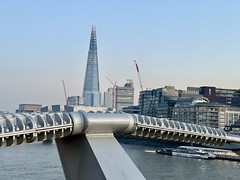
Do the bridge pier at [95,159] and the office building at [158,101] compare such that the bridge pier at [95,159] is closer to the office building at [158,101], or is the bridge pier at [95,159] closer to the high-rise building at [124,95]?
the office building at [158,101]

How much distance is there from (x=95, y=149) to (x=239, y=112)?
43612mm

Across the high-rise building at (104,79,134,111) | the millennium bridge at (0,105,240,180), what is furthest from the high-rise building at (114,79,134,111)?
the millennium bridge at (0,105,240,180)

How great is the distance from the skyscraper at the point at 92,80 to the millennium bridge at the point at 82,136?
77760 millimetres

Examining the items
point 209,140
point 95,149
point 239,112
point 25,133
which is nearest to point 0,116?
point 25,133

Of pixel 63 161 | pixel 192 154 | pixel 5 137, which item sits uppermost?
pixel 5 137

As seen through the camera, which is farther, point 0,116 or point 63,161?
point 63,161

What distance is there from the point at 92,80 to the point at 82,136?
79.6 metres

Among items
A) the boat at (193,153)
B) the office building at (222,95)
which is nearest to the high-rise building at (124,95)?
the office building at (222,95)

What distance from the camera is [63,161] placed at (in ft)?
25.7

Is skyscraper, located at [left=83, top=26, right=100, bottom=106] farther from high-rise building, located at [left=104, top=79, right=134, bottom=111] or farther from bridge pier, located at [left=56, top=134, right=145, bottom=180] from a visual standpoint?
bridge pier, located at [left=56, top=134, right=145, bottom=180]

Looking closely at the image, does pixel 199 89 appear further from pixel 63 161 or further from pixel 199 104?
pixel 63 161

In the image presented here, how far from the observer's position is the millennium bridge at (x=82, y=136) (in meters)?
6.82

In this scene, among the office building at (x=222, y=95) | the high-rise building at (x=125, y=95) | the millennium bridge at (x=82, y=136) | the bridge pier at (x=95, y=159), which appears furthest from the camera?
the high-rise building at (x=125, y=95)

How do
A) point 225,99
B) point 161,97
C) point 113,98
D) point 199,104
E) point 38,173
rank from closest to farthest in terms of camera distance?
point 38,173 → point 199,104 → point 161,97 → point 225,99 → point 113,98
